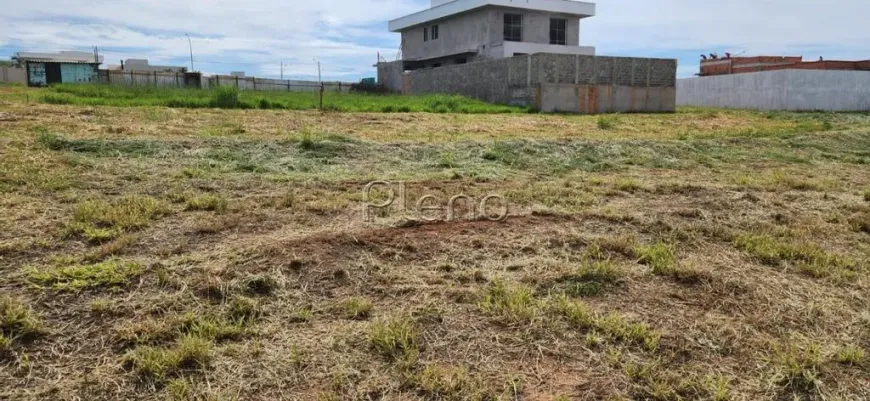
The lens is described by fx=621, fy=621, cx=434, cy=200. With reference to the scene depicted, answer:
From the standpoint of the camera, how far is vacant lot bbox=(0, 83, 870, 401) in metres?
2.53

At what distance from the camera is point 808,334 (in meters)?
3.05

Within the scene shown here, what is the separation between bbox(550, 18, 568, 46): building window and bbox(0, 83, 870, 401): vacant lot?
28.5 meters

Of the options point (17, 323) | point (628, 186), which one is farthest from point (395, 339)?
point (628, 186)

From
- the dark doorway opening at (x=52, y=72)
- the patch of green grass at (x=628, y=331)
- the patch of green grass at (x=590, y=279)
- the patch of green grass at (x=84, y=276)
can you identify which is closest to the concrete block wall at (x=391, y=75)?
the dark doorway opening at (x=52, y=72)

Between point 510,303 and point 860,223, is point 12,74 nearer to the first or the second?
point 510,303

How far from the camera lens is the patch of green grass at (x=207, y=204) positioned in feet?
15.5

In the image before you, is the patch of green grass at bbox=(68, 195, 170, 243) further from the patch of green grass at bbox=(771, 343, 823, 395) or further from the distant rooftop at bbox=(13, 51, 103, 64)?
the distant rooftop at bbox=(13, 51, 103, 64)

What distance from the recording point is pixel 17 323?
269 centimetres

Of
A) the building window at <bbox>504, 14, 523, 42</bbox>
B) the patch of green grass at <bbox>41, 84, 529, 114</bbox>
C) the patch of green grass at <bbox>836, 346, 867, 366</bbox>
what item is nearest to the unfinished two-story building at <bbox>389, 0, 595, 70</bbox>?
the building window at <bbox>504, 14, 523, 42</bbox>

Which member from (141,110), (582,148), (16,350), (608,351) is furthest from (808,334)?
(141,110)

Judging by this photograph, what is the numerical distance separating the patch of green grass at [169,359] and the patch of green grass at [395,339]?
69 centimetres

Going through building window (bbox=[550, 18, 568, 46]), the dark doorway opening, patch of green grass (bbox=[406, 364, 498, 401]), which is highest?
building window (bbox=[550, 18, 568, 46])

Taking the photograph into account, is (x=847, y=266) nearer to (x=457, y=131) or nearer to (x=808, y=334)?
(x=808, y=334)

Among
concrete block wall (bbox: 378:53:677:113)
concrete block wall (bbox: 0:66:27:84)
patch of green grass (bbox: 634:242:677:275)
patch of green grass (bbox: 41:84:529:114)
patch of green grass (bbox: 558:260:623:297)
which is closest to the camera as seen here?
patch of green grass (bbox: 558:260:623:297)
